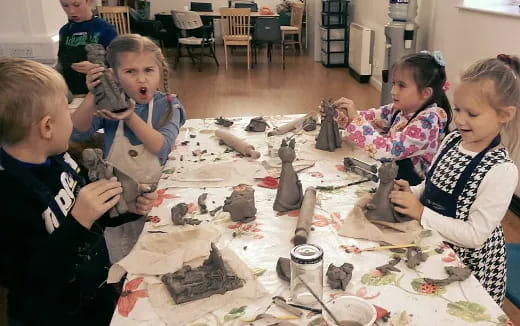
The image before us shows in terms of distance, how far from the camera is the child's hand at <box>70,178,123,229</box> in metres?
0.94

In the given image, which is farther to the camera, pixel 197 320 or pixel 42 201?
pixel 42 201

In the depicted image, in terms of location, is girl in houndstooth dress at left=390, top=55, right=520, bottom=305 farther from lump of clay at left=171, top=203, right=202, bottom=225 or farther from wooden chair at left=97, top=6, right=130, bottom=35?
wooden chair at left=97, top=6, right=130, bottom=35

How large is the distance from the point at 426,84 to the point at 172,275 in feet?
3.96

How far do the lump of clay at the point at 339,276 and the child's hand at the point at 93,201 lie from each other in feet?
1.69

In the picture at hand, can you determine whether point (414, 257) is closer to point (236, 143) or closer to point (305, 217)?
point (305, 217)

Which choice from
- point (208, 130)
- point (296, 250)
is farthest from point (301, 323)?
point (208, 130)

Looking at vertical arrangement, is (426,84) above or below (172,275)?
above

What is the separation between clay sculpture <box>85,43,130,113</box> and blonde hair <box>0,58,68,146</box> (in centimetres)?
24

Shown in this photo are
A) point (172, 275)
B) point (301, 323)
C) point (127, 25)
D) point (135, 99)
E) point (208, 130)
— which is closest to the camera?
point (301, 323)

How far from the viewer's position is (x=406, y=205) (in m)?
1.15

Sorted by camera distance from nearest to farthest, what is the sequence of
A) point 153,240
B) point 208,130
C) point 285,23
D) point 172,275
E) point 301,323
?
1. point 301,323
2. point 172,275
3. point 153,240
4. point 208,130
5. point 285,23

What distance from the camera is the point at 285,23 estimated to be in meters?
8.76

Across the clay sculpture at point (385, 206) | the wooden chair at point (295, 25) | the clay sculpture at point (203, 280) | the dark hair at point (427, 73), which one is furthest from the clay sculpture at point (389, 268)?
the wooden chair at point (295, 25)

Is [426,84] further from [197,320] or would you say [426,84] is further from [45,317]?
[45,317]
